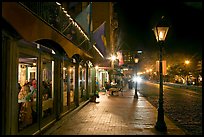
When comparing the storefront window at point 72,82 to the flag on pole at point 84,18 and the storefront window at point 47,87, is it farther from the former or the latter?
the storefront window at point 47,87

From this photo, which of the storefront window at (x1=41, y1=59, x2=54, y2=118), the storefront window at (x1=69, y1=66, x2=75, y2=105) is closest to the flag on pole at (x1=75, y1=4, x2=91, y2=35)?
the storefront window at (x1=69, y1=66, x2=75, y2=105)

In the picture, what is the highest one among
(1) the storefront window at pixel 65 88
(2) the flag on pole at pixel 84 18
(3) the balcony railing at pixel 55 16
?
(2) the flag on pole at pixel 84 18

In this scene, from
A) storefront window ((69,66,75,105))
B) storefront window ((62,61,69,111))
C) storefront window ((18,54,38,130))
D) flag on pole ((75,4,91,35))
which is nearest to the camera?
storefront window ((18,54,38,130))

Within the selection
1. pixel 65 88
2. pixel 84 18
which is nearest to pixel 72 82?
pixel 65 88

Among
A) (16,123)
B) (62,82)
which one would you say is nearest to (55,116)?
(62,82)

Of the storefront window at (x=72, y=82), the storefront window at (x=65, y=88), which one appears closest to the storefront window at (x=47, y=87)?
the storefront window at (x=65, y=88)

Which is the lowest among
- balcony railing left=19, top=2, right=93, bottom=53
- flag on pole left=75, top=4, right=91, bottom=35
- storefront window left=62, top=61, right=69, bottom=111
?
storefront window left=62, top=61, right=69, bottom=111

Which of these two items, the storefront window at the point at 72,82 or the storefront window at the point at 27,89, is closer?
the storefront window at the point at 27,89

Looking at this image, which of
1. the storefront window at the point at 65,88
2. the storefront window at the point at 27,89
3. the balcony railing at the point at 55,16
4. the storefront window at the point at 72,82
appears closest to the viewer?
the storefront window at the point at 27,89

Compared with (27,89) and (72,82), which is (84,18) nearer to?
(72,82)

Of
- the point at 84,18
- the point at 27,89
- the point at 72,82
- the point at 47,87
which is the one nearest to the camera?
the point at 27,89

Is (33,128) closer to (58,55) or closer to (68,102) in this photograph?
(58,55)

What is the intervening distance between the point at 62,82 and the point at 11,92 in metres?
5.82

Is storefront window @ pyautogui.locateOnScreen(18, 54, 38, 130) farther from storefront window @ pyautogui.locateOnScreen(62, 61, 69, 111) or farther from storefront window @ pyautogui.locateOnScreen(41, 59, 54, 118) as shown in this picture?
→ storefront window @ pyautogui.locateOnScreen(62, 61, 69, 111)
